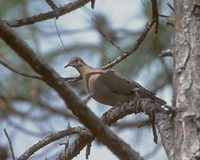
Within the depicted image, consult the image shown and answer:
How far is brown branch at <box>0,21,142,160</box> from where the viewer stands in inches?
65.1

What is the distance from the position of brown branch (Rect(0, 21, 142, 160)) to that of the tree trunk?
354 mm

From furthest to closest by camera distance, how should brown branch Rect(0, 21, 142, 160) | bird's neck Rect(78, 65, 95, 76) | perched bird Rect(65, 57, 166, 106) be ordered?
bird's neck Rect(78, 65, 95, 76), perched bird Rect(65, 57, 166, 106), brown branch Rect(0, 21, 142, 160)

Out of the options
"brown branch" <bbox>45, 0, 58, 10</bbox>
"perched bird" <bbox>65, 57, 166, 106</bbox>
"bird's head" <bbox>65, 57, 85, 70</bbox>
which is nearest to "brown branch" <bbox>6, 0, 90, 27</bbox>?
"brown branch" <bbox>45, 0, 58, 10</bbox>

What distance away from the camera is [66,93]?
5.49 ft

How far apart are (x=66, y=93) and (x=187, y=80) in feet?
2.03

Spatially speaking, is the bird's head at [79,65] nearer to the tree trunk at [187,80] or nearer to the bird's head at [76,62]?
the bird's head at [76,62]

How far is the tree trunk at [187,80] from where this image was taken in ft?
6.66

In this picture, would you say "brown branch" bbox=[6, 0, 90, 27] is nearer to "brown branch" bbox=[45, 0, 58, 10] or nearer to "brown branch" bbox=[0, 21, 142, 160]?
"brown branch" bbox=[45, 0, 58, 10]

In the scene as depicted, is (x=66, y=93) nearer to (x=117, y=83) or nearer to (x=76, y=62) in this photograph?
(x=117, y=83)

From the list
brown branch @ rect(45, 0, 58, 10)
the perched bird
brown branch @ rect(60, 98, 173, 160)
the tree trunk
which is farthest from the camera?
the perched bird

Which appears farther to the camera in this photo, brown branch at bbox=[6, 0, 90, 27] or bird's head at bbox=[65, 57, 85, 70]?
bird's head at bbox=[65, 57, 85, 70]

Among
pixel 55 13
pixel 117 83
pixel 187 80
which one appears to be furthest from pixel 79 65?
pixel 187 80

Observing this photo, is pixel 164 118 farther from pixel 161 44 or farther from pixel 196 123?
pixel 161 44

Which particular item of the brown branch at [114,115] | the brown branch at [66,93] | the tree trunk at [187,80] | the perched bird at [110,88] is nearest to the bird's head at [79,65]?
the perched bird at [110,88]
